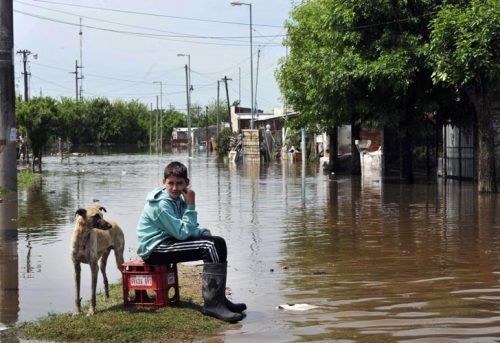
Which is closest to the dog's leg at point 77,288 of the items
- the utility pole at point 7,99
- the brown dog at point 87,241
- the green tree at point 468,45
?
the brown dog at point 87,241

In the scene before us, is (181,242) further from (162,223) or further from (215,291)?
(215,291)

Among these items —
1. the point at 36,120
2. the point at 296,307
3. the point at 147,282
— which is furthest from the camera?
the point at 36,120

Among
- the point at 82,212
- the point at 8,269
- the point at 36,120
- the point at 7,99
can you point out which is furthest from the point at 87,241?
the point at 36,120

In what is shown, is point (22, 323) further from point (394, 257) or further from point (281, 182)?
point (281, 182)

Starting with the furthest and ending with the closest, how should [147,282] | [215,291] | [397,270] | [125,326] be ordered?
[397,270] → [147,282] → [215,291] → [125,326]

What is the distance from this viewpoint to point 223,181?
2888 cm

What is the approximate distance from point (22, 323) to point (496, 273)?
5.60 metres

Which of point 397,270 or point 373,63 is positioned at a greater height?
point 373,63

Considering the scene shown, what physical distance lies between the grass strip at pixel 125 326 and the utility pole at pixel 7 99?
10.9m

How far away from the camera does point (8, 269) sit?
390 inches

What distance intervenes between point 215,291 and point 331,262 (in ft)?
11.9

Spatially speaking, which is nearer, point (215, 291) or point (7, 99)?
point (215, 291)

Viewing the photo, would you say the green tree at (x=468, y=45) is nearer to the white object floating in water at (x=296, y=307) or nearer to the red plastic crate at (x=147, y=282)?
the white object floating in water at (x=296, y=307)

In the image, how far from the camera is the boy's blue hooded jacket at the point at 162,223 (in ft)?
22.2
